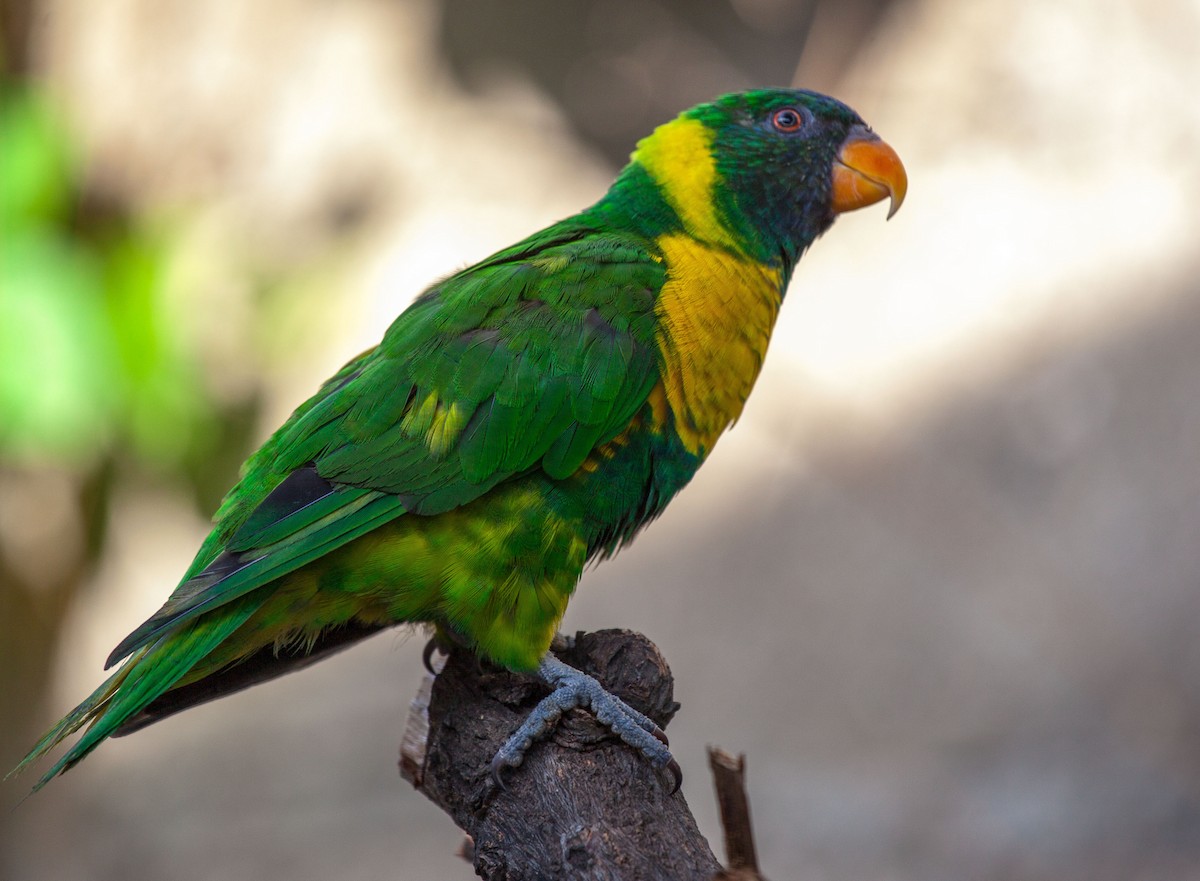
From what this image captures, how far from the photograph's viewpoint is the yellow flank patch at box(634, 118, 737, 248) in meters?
2.79

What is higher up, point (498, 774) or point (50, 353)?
point (50, 353)

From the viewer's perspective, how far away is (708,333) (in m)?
2.60

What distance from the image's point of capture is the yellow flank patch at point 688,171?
2793mm

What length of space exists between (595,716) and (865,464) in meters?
4.04

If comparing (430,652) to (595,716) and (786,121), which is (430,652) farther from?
(786,121)

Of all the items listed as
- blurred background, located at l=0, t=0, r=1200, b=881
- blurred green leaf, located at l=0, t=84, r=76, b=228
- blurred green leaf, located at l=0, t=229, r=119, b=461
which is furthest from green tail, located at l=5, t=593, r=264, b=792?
blurred background, located at l=0, t=0, r=1200, b=881

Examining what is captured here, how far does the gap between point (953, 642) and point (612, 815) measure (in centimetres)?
419

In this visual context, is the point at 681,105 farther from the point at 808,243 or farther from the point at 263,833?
the point at 263,833

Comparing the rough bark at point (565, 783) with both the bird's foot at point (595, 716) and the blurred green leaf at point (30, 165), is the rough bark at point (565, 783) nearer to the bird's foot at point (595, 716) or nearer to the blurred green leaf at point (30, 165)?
the bird's foot at point (595, 716)

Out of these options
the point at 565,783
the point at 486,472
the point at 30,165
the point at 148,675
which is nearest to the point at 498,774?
the point at 565,783

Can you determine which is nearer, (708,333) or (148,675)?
(148,675)

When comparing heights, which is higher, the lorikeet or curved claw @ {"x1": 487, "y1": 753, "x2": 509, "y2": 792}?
the lorikeet

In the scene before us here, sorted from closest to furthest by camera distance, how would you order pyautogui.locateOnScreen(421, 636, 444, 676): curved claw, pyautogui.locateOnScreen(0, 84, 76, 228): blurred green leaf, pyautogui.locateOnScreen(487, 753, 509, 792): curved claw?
pyautogui.locateOnScreen(487, 753, 509, 792): curved claw < pyautogui.locateOnScreen(421, 636, 444, 676): curved claw < pyautogui.locateOnScreen(0, 84, 76, 228): blurred green leaf

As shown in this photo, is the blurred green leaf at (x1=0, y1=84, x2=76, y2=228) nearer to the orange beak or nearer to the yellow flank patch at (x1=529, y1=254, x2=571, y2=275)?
the yellow flank patch at (x1=529, y1=254, x2=571, y2=275)
